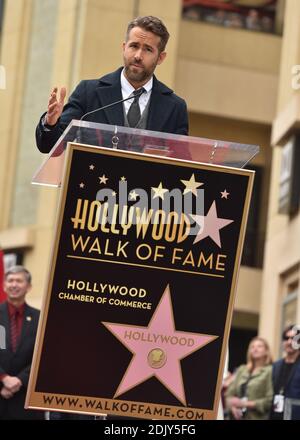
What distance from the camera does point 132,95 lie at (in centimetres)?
636

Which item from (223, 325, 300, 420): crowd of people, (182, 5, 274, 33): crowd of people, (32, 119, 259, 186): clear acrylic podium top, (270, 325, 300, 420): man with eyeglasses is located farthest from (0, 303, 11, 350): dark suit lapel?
(182, 5, 274, 33): crowd of people

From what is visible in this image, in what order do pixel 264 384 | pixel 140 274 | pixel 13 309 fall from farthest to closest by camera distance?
1. pixel 264 384
2. pixel 13 309
3. pixel 140 274

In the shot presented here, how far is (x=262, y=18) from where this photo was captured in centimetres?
2634

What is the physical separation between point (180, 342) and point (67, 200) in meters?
0.77

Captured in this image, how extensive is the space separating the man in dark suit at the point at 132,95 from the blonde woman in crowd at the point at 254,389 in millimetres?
6518

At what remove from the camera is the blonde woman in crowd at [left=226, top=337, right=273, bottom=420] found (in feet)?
41.9

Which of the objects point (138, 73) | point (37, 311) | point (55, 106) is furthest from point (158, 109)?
point (37, 311)

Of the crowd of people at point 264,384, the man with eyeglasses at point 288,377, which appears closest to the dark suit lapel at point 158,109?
the crowd of people at point 264,384

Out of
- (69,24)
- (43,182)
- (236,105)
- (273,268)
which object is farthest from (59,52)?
Answer: (43,182)

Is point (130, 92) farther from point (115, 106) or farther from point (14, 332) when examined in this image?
point (14, 332)

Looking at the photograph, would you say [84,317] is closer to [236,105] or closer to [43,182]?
[43,182]

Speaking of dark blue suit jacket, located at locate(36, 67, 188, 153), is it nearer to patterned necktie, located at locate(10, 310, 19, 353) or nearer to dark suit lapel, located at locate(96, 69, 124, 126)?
dark suit lapel, located at locate(96, 69, 124, 126)

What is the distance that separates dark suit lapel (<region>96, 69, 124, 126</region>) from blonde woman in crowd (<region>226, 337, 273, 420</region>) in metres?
6.66

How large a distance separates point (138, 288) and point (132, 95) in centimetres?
94
